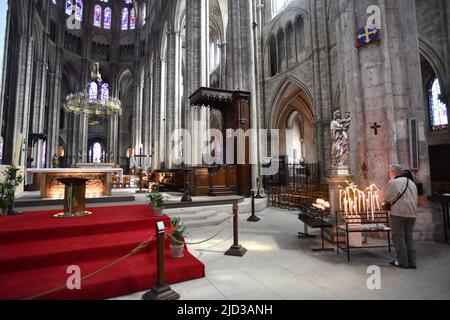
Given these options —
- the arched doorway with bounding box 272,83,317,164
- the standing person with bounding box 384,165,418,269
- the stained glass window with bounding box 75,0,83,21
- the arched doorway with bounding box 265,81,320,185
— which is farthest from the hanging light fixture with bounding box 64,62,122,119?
the stained glass window with bounding box 75,0,83,21

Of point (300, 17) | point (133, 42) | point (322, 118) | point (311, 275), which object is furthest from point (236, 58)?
point (133, 42)

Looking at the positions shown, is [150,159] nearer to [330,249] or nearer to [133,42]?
[133,42]

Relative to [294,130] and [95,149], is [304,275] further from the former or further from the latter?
[95,149]

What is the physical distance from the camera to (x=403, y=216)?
365cm

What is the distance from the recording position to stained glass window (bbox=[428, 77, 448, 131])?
42.7 ft

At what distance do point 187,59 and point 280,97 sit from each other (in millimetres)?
7882

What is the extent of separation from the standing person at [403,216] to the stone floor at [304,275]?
8.2 inches

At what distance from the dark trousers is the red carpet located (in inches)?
116

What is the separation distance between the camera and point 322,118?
49.0ft

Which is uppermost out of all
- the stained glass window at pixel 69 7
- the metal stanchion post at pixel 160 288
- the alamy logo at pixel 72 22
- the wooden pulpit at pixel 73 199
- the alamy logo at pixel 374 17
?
the stained glass window at pixel 69 7

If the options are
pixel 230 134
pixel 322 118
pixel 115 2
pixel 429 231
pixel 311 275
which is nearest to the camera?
pixel 311 275

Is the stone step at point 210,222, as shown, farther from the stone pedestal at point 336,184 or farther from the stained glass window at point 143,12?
the stained glass window at point 143,12

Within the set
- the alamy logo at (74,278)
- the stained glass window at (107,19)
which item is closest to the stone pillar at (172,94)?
the alamy logo at (74,278)

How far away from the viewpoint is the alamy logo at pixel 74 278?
2.72m
